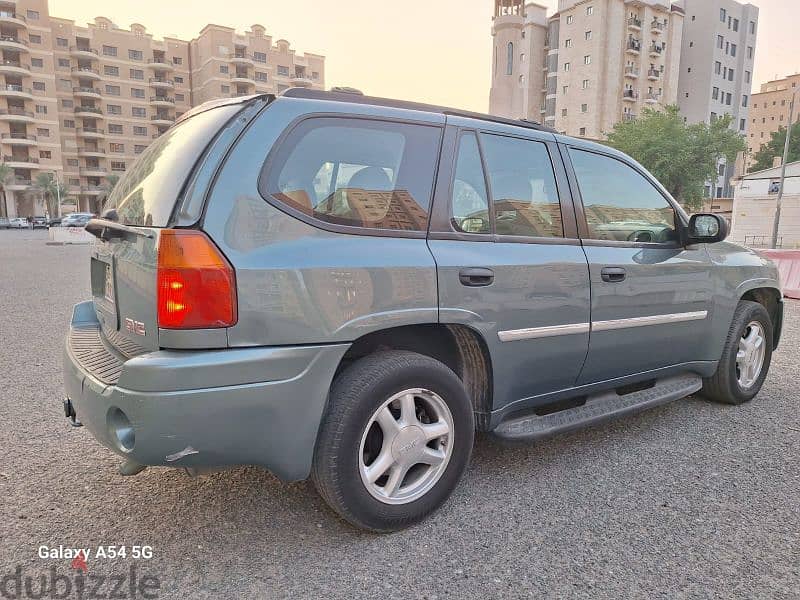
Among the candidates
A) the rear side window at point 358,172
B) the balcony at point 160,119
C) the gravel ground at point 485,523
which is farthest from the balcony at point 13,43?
the rear side window at point 358,172

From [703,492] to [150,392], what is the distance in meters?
2.64

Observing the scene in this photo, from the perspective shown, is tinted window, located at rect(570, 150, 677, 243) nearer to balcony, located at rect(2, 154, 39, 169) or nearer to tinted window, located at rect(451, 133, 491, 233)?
tinted window, located at rect(451, 133, 491, 233)

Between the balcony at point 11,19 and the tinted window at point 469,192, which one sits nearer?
the tinted window at point 469,192

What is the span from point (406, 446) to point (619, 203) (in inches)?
80.2

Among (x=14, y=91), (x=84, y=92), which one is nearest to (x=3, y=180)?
Result: (x=14, y=91)

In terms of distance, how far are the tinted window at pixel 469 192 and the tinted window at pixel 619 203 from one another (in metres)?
0.76

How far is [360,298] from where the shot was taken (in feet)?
7.32

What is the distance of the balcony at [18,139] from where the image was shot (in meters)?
62.4

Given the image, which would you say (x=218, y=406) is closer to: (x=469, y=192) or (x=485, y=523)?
(x=485, y=523)

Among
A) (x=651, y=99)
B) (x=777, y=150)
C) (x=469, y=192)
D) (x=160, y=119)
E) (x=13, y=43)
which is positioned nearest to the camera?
(x=469, y=192)

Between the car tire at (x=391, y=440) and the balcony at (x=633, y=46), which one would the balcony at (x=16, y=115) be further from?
the car tire at (x=391, y=440)

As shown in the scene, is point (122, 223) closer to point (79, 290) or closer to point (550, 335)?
point (550, 335)

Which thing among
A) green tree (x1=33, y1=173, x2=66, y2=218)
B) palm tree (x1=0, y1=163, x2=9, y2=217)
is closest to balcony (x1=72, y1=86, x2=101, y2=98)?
green tree (x1=33, y1=173, x2=66, y2=218)

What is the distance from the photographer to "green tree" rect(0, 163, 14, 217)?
59.6m
